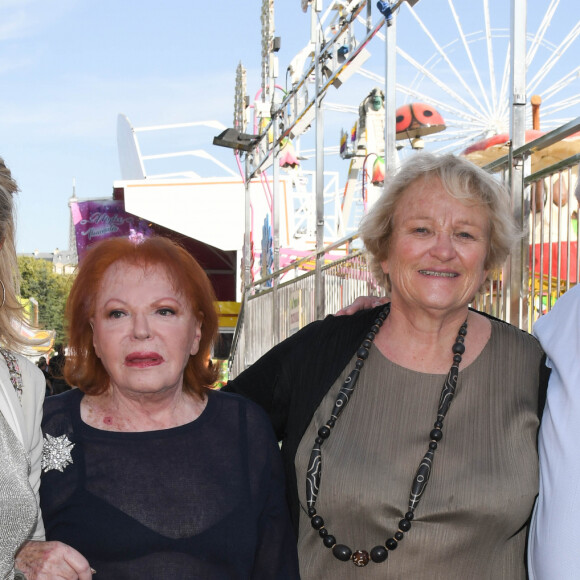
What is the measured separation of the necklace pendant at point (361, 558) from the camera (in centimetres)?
239

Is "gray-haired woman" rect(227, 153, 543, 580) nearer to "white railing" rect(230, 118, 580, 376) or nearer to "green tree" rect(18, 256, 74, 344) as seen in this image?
"white railing" rect(230, 118, 580, 376)

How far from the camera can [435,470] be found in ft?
7.92

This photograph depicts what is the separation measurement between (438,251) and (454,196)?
7.7 inches

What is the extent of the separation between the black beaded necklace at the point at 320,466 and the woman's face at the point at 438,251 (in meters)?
0.15

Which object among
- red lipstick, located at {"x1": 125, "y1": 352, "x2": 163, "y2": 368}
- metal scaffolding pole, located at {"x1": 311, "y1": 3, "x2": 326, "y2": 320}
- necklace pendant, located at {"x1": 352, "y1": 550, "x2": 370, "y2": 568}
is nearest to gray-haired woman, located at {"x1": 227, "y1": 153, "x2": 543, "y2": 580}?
necklace pendant, located at {"x1": 352, "y1": 550, "x2": 370, "y2": 568}

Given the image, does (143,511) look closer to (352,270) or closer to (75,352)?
(75,352)

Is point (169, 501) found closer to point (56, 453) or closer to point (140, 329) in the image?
point (56, 453)

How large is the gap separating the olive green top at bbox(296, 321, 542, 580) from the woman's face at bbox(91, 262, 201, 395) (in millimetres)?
534

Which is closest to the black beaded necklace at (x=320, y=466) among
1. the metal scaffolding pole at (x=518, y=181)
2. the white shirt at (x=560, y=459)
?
the white shirt at (x=560, y=459)

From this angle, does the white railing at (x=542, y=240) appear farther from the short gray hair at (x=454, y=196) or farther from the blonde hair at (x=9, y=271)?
the blonde hair at (x=9, y=271)

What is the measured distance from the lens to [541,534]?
2.13 meters

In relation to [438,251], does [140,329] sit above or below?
below

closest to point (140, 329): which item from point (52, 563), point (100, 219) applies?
point (52, 563)

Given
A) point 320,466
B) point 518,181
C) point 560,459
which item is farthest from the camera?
point 518,181
